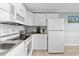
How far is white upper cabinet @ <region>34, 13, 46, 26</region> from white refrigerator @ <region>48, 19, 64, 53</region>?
3.13 ft

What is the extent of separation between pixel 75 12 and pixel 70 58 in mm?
5924

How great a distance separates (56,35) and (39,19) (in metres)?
1.39

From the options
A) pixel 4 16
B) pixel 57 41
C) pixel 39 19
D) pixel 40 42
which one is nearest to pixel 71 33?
pixel 57 41

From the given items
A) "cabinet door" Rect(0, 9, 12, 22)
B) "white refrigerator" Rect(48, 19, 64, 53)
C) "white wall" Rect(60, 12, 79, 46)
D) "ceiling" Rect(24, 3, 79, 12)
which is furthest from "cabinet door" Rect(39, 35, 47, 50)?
"cabinet door" Rect(0, 9, 12, 22)

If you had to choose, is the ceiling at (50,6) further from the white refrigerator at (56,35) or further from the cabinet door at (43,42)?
the cabinet door at (43,42)

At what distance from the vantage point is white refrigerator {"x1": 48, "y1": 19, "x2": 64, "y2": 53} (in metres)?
4.41

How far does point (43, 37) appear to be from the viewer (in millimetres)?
4781

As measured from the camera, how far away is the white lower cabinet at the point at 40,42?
4790 millimetres

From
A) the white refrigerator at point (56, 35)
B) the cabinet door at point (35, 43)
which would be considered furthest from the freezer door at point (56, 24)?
the cabinet door at point (35, 43)

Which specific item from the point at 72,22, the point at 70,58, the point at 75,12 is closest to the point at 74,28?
the point at 72,22

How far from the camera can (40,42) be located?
482cm

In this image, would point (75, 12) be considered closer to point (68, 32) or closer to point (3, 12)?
point (68, 32)

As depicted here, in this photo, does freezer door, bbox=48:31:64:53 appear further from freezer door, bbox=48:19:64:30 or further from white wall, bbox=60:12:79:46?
white wall, bbox=60:12:79:46

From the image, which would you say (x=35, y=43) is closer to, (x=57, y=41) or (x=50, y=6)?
(x=57, y=41)
